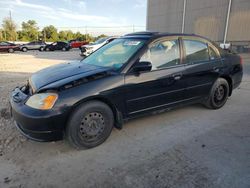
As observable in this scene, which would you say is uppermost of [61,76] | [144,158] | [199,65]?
[199,65]

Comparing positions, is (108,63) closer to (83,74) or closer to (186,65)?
(83,74)

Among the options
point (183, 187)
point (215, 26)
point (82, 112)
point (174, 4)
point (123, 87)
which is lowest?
point (183, 187)

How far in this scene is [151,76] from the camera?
3.08 meters

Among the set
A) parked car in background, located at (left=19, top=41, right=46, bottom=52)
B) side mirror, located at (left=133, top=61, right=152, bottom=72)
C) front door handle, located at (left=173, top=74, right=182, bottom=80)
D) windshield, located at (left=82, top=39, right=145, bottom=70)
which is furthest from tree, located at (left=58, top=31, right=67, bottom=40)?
side mirror, located at (left=133, top=61, right=152, bottom=72)

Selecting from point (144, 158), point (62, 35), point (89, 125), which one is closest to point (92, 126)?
point (89, 125)

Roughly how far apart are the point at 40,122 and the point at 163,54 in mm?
2156

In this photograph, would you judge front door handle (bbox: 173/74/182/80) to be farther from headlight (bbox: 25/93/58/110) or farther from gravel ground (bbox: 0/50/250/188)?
headlight (bbox: 25/93/58/110)

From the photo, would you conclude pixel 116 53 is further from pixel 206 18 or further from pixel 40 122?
pixel 206 18

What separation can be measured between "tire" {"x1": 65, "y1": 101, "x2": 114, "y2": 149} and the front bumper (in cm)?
13

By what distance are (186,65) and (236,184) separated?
2039mm

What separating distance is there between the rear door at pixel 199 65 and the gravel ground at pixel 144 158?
64 cm

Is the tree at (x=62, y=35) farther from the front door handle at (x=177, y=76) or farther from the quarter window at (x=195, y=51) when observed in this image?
the front door handle at (x=177, y=76)

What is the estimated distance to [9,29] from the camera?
44750 mm

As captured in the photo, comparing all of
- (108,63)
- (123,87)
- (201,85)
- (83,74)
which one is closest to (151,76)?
(123,87)
